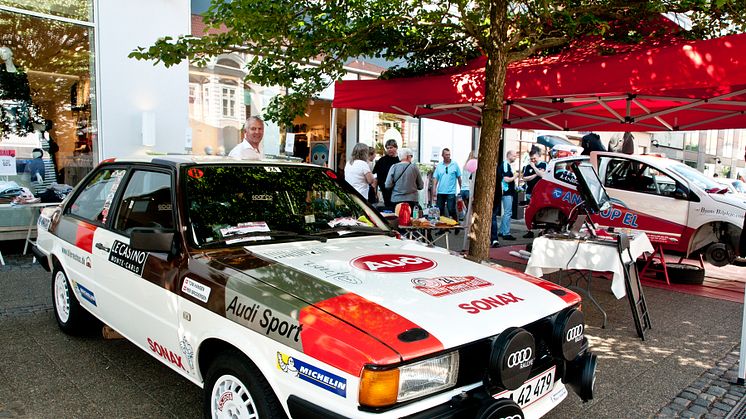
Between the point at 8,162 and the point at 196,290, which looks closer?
the point at 196,290

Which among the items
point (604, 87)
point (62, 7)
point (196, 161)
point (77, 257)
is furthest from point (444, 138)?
point (196, 161)

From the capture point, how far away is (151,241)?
9.21 feet

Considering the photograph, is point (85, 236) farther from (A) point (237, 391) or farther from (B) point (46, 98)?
Answer: (B) point (46, 98)

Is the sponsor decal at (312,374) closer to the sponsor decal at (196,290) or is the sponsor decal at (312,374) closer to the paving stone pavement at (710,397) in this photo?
the sponsor decal at (196,290)

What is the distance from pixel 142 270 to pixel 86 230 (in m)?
1.03

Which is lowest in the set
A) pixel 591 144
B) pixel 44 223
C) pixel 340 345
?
pixel 340 345

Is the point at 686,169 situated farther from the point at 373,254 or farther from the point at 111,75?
the point at 111,75

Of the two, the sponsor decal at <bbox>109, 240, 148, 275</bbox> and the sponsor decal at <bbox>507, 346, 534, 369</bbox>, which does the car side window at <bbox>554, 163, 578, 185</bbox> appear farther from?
the sponsor decal at <bbox>109, 240, 148, 275</bbox>

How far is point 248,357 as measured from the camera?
245 cm

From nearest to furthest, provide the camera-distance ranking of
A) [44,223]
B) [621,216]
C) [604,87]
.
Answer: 1. [44,223]
2. [604,87]
3. [621,216]

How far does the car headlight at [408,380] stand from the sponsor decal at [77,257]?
8.87ft

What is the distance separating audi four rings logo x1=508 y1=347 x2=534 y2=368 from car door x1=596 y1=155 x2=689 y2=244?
647 cm

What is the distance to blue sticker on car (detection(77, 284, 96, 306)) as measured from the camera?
12.4ft

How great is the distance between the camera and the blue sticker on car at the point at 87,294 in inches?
149
